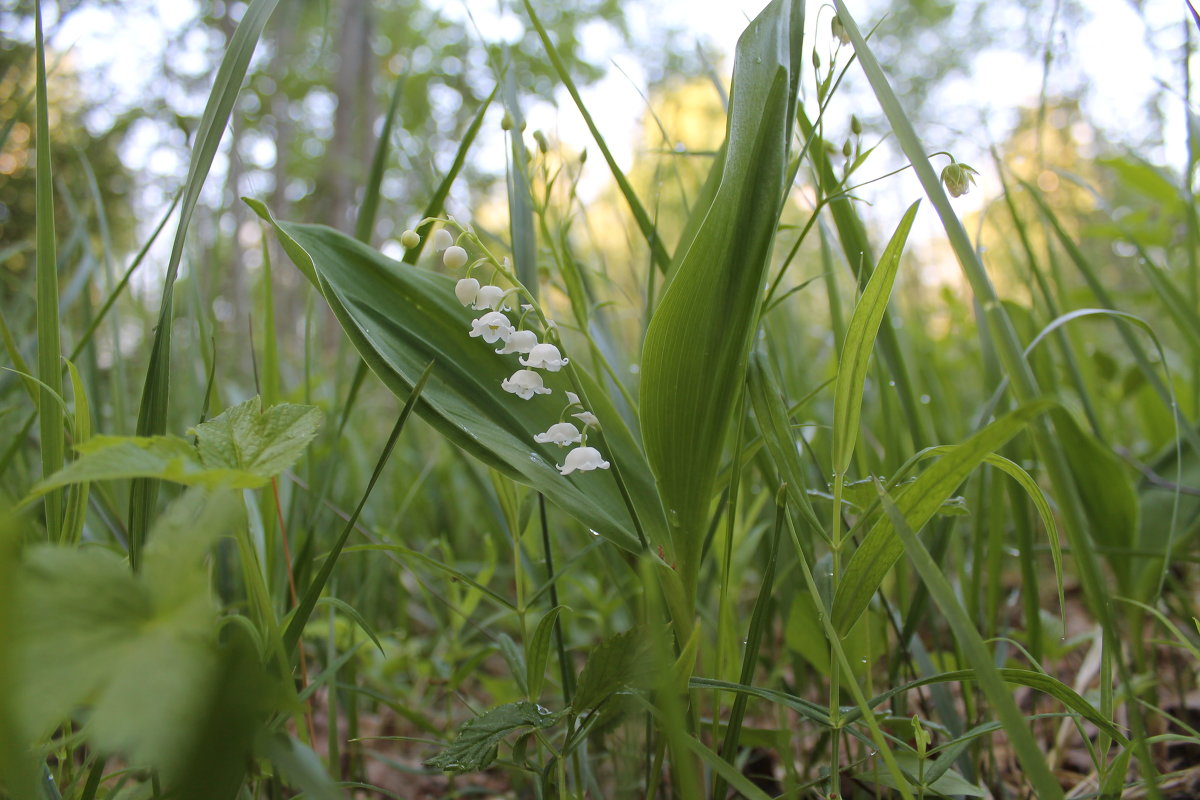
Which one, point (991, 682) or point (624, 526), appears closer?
point (991, 682)

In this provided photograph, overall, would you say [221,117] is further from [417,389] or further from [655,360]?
[655,360]

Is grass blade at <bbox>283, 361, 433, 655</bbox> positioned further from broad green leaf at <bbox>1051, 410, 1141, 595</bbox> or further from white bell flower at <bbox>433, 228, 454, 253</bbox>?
broad green leaf at <bbox>1051, 410, 1141, 595</bbox>

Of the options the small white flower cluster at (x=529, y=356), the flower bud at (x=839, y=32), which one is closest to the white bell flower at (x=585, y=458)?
the small white flower cluster at (x=529, y=356)

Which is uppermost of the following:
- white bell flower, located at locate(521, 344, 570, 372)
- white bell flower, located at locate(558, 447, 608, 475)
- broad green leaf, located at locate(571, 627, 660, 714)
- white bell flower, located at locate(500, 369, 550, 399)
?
white bell flower, located at locate(521, 344, 570, 372)

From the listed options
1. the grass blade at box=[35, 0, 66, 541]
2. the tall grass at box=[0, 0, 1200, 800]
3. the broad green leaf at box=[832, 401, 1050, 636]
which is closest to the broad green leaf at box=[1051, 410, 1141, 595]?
the tall grass at box=[0, 0, 1200, 800]

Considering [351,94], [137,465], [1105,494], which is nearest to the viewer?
[137,465]

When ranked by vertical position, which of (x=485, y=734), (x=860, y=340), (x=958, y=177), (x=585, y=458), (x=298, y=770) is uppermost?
(x=958, y=177)

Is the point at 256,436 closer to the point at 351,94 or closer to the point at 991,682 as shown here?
the point at 991,682

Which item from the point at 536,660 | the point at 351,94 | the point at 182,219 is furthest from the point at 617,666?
the point at 351,94

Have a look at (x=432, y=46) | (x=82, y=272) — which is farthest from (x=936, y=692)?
(x=432, y=46)
